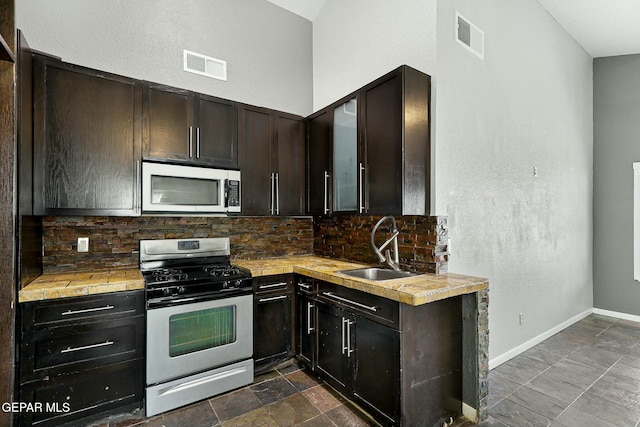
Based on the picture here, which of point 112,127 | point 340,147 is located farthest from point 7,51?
point 340,147

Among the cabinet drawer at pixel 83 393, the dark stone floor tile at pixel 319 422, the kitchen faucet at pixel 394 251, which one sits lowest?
the dark stone floor tile at pixel 319 422

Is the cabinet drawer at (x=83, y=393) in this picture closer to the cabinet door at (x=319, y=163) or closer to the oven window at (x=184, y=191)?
the oven window at (x=184, y=191)

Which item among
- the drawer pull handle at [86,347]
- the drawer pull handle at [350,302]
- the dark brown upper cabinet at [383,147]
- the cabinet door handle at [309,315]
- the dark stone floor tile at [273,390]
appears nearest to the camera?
the drawer pull handle at [86,347]

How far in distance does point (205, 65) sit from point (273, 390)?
Answer: 9.95 feet

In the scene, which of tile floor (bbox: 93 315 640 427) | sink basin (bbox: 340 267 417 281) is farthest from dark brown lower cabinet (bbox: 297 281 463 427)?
sink basin (bbox: 340 267 417 281)

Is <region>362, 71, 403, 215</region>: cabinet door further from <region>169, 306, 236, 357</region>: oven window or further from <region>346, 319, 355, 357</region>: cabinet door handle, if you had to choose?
<region>169, 306, 236, 357</region>: oven window

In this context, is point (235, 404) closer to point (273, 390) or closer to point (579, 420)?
point (273, 390)

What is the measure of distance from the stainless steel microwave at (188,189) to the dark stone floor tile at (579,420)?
9.55 ft

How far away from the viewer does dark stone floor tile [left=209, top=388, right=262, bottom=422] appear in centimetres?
226

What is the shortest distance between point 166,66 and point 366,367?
308 centimetres

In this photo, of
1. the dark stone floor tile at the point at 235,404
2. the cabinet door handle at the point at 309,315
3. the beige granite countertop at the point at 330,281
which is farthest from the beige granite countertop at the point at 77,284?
the cabinet door handle at the point at 309,315

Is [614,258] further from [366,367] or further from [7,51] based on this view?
[7,51]

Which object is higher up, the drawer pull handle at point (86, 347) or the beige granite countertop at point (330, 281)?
the beige granite countertop at point (330, 281)

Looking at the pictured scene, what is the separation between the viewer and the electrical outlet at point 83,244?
8.43 feet
